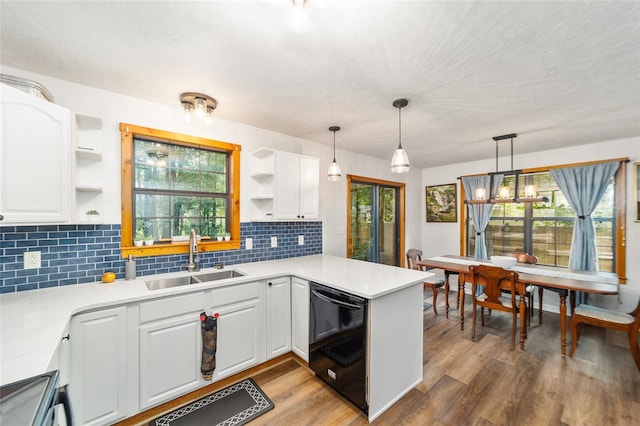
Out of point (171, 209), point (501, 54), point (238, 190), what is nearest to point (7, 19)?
point (171, 209)

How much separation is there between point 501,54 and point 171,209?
2.89 metres

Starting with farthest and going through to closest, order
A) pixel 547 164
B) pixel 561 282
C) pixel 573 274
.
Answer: pixel 547 164 < pixel 573 274 < pixel 561 282

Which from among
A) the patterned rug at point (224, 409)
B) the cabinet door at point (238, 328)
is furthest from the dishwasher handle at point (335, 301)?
the patterned rug at point (224, 409)

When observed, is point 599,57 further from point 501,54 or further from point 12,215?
point 12,215

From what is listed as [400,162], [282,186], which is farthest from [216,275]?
[400,162]

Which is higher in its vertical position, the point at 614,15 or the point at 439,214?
the point at 614,15

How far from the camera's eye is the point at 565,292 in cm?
265

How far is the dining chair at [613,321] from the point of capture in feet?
7.61

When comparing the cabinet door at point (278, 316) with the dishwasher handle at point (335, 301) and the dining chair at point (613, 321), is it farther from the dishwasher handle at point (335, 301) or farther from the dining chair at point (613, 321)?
the dining chair at point (613, 321)

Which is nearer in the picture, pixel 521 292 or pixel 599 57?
pixel 599 57

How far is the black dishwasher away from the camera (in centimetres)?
183

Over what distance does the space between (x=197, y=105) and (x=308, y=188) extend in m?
1.40

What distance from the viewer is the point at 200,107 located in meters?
2.18

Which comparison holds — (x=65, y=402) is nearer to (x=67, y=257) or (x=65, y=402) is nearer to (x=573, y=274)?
(x=67, y=257)
